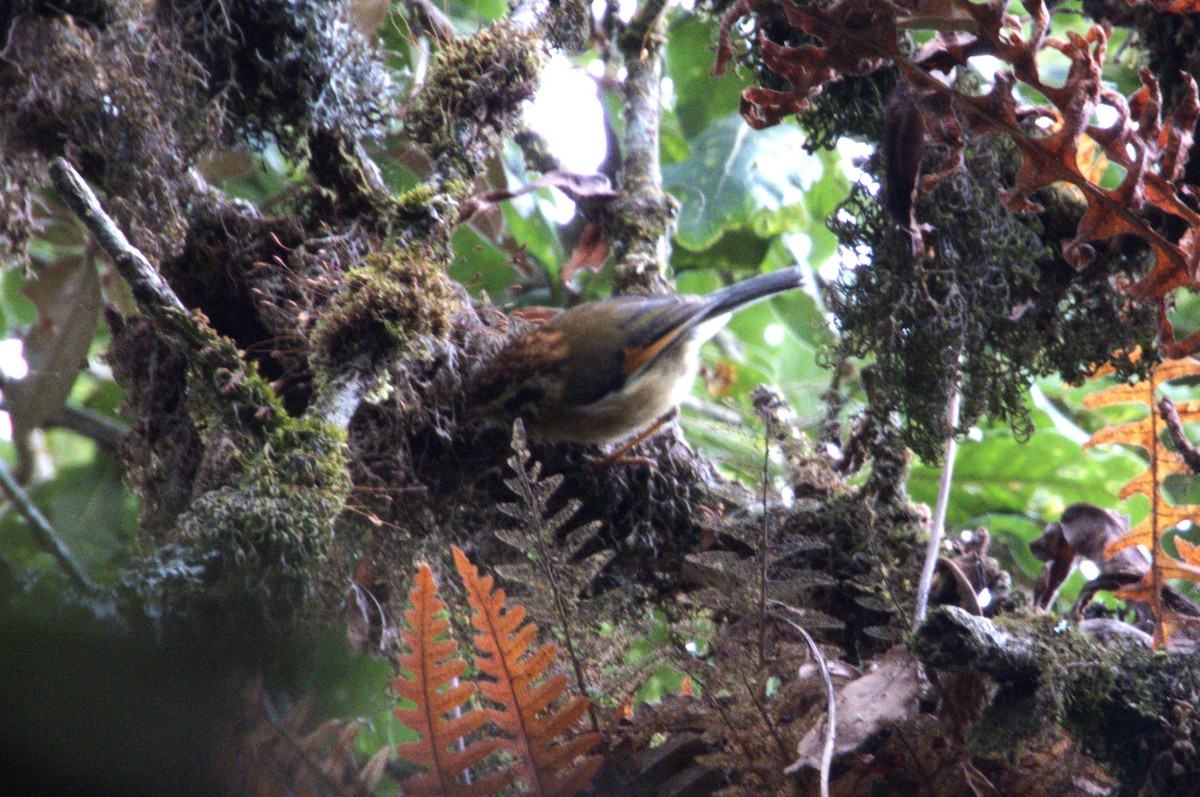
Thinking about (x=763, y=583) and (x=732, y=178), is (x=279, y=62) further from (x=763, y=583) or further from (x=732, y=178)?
(x=732, y=178)

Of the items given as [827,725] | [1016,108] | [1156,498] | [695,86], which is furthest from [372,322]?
[695,86]

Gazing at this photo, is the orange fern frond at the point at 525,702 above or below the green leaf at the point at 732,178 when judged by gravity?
below

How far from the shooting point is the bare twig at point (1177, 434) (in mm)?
1808

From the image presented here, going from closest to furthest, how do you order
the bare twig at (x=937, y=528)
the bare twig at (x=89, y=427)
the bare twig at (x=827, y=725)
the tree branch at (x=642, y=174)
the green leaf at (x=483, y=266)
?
the bare twig at (x=827, y=725)
the bare twig at (x=937, y=528)
the tree branch at (x=642, y=174)
the green leaf at (x=483, y=266)
the bare twig at (x=89, y=427)

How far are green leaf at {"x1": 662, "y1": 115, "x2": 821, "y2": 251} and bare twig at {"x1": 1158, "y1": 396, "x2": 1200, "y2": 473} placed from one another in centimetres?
154

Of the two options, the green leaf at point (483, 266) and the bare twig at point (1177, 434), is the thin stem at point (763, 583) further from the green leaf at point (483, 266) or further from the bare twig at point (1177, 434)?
the green leaf at point (483, 266)

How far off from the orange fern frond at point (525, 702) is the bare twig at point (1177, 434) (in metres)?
1.19

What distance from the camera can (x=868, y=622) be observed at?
186 centimetres

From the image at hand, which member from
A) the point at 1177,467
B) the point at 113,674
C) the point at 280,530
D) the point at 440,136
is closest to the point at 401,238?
the point at 440,136

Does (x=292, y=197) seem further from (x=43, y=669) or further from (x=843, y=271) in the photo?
(x=43, y=669)

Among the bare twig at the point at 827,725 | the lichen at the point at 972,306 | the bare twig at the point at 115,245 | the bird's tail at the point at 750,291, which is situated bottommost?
the bare twig at the point at 827,725

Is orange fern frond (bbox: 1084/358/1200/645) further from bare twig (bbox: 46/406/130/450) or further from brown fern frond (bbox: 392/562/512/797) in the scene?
bare twig (bbox: 46/406/130/450)

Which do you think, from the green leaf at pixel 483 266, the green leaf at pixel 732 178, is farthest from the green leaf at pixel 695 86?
the green leaf at pixel 483 266

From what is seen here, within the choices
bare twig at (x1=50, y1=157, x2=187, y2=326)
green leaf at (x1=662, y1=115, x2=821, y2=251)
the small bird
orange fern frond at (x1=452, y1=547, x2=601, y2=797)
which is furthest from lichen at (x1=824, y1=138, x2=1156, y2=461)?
green leaf at (x1=662, y1=115, x2=821, y2=251)
